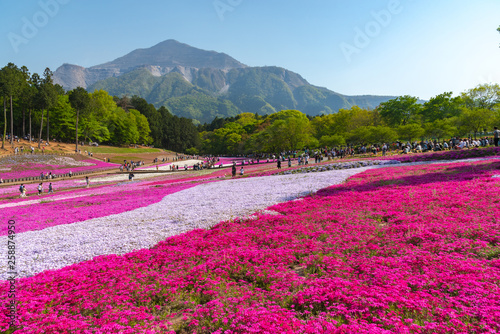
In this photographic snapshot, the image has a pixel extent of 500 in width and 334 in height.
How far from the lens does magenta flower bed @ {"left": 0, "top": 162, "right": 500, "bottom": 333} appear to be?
5500mm

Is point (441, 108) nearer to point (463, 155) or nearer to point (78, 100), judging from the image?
point (463, 155)

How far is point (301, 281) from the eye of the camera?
727cm

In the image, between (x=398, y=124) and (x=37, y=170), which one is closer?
(x=37, y=170)

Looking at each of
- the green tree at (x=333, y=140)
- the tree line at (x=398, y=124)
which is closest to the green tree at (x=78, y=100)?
the tree line at (x=398, y=124)

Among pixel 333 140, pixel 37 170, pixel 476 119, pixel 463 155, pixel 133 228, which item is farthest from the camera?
pixel 333 140

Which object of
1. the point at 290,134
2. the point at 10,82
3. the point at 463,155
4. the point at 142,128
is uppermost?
the point at 10,82

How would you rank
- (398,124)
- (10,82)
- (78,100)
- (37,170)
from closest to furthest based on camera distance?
(37,170), (10,82), (78,100), (398,124)

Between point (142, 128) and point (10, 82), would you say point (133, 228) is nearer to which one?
point (10, 82)

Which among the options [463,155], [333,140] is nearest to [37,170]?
[333,140]

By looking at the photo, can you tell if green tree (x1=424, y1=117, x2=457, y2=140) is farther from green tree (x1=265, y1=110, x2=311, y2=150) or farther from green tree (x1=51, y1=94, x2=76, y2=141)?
green tree (x1=51, y1=94, x2=76, y2=141)

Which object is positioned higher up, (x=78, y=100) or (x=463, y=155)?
(x=78, y=100)

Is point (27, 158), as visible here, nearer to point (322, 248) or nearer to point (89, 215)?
point (89, 215)

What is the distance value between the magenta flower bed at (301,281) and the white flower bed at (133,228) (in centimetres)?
124

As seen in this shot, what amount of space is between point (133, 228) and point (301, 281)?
9.85 m
